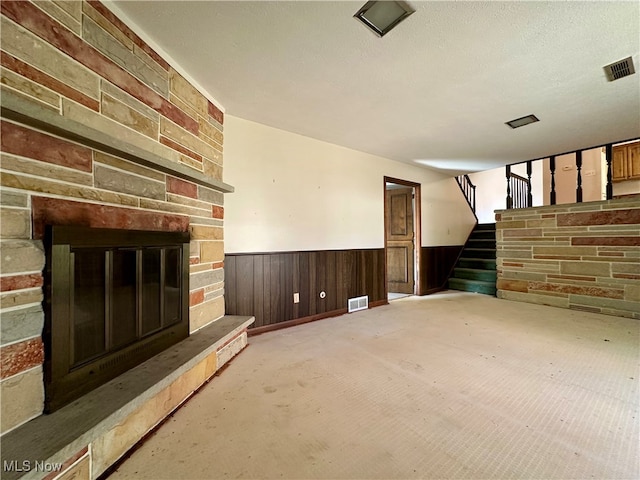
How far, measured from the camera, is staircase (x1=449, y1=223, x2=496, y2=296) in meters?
4.93

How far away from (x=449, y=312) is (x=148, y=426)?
141 inches

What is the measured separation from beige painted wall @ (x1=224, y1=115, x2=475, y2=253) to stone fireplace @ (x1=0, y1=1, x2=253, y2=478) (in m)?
0.90

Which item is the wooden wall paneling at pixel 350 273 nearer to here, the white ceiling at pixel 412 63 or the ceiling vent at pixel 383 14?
the white ceiling at pixel 412 63

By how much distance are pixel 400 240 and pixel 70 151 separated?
15.5 ft

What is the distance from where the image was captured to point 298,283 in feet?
10.5

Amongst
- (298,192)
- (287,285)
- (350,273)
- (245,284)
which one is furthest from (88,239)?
(350,273)

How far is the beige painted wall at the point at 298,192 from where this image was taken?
2744 mm

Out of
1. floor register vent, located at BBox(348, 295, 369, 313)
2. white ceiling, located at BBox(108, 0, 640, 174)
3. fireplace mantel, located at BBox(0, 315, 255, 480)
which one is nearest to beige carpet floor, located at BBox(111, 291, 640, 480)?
fireplace mantel, located at BBox(0, 315, 255, 480)

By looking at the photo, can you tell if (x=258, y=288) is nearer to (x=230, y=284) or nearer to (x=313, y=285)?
→ (x=230, y=284)

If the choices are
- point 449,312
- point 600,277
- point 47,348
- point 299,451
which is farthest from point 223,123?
point 600,277

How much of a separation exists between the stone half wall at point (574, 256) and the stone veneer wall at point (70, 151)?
495cm

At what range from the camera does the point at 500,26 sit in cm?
155

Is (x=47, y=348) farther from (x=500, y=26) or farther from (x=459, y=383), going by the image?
(x=500, y=26)

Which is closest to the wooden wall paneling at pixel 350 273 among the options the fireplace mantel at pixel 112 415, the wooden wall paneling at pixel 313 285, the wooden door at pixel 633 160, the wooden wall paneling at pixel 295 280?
the wooden wall paneling at pixel 313 285
